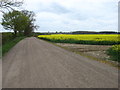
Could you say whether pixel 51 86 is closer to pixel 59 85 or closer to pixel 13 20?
pixel 59 85

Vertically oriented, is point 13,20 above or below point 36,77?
above

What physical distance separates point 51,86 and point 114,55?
295 inches

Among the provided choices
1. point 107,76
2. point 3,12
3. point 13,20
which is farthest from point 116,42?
point 13,20

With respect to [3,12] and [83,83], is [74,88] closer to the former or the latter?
[83,83]

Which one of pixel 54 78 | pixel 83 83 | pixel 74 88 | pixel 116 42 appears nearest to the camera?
pixel 74 88

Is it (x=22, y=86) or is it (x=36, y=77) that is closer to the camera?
(x=22, y=86)

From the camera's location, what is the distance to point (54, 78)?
5484 mm

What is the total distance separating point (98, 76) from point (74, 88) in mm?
1703

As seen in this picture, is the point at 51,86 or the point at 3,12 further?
the point at 3,12

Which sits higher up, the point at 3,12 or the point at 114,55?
the point at 3,12

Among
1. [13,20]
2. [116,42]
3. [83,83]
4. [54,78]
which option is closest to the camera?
[83,83]

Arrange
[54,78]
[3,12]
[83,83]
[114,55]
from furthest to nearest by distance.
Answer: [3,12] → [114,55] → [54,78] → [83,83]

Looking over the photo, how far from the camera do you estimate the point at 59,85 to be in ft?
15.5

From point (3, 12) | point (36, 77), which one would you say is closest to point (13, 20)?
point (3, 12)
